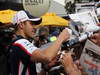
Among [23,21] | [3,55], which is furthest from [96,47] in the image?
[3,55]

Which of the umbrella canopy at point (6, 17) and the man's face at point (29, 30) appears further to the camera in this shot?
the umbrella canopy at point (6, 17)

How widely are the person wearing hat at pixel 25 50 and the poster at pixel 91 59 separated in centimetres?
40

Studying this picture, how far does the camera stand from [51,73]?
9.37 ft

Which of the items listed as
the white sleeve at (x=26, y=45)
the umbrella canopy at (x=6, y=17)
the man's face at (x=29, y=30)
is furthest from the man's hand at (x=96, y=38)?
the umbrella canopy at (x=6, y=17)

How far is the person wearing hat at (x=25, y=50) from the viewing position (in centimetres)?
305

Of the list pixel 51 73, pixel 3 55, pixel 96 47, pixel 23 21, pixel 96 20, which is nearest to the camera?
pixel 96 47

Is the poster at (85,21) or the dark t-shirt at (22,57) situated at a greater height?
the poster at (85,21)

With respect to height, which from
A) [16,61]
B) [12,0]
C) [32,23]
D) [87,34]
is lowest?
[12,0]

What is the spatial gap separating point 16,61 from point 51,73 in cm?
60

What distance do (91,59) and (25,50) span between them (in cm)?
99

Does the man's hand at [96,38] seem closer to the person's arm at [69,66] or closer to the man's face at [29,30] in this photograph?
the person's arm at [69,66]

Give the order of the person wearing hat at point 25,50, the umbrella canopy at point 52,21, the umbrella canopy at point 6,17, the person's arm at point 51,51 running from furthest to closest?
1. the umbrella canopy at point 52,21
2. the umbrella canopy at point 6,17
3. the person wearing hat at point 25,50
4. the person's arm at point 51,51

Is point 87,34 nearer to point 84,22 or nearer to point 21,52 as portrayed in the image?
point 84,22

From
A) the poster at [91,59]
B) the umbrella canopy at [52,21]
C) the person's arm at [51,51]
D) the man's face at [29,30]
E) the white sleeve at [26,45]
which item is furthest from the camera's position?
the umbrella canopy at [52,21]
